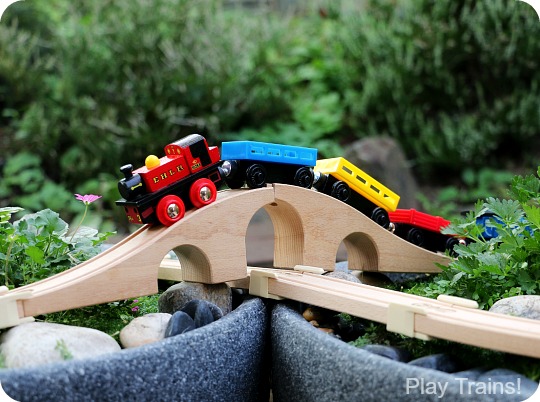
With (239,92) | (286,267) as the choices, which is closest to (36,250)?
(286,267)

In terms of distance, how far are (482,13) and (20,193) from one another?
3.71 m

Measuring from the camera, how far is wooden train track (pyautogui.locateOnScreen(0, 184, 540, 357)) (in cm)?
137

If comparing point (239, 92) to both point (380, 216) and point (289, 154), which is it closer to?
point (380, 216)

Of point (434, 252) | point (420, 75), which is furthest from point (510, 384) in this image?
point (420, 75)

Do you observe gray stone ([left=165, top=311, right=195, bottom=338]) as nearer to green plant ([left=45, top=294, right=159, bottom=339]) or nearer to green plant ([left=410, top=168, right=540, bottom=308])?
green plant ([left=45, top=294, right=159, bottom=339])

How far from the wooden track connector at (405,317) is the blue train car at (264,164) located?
0.55 metres

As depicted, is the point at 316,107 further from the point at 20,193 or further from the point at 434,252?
the point at 434,252

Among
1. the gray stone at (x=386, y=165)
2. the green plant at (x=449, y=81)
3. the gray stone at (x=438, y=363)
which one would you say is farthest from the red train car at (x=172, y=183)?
the green plant at (x=449, y=81)

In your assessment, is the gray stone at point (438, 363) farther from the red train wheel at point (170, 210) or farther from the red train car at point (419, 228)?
the red train car at point (419, 228)

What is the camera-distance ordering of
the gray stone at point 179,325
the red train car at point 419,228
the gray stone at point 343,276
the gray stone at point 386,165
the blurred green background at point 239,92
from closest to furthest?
1. the gray stone at point 179,325
2. the gray stone at point 343,276
3. the red train car at point 419,228
4. the gray stone at point 386,165
5. the blurred green background at point 239,92

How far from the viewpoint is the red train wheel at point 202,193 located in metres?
1.68

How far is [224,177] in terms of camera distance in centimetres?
178

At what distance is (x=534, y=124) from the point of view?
5070 millimetres

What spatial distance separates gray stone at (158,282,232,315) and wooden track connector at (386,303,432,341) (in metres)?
0.52
